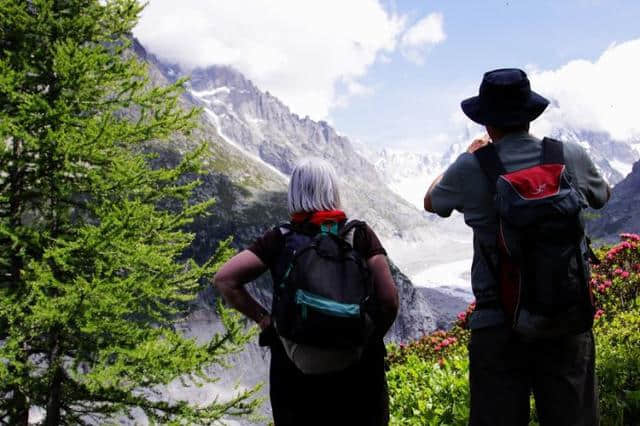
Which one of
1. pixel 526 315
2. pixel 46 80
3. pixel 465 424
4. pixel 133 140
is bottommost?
pixel 465 424

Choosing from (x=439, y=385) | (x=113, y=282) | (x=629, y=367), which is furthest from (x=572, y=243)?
(x=113, y=282)

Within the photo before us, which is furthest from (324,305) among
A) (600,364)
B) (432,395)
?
(432,395)

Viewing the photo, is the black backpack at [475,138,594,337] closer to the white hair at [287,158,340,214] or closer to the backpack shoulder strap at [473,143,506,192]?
the backpack shoulder strap at [473,143,506,192]

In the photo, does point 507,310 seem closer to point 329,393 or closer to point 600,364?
point 329,393

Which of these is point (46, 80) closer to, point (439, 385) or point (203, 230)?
point (439, 385)

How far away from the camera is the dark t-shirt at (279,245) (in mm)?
2912

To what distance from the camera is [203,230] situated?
17288 centimetres

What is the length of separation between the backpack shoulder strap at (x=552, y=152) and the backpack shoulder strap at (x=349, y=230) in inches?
40.1

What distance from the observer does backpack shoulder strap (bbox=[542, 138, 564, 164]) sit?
2.71 m

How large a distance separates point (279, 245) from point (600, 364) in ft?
12.7

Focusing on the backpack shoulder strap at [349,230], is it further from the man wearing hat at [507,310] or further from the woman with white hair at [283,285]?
the man wearing hat at [507,310]

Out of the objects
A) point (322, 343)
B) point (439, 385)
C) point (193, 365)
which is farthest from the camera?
A: point (193, 365)

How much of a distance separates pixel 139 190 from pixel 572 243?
784cm

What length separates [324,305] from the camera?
2.64 meters
